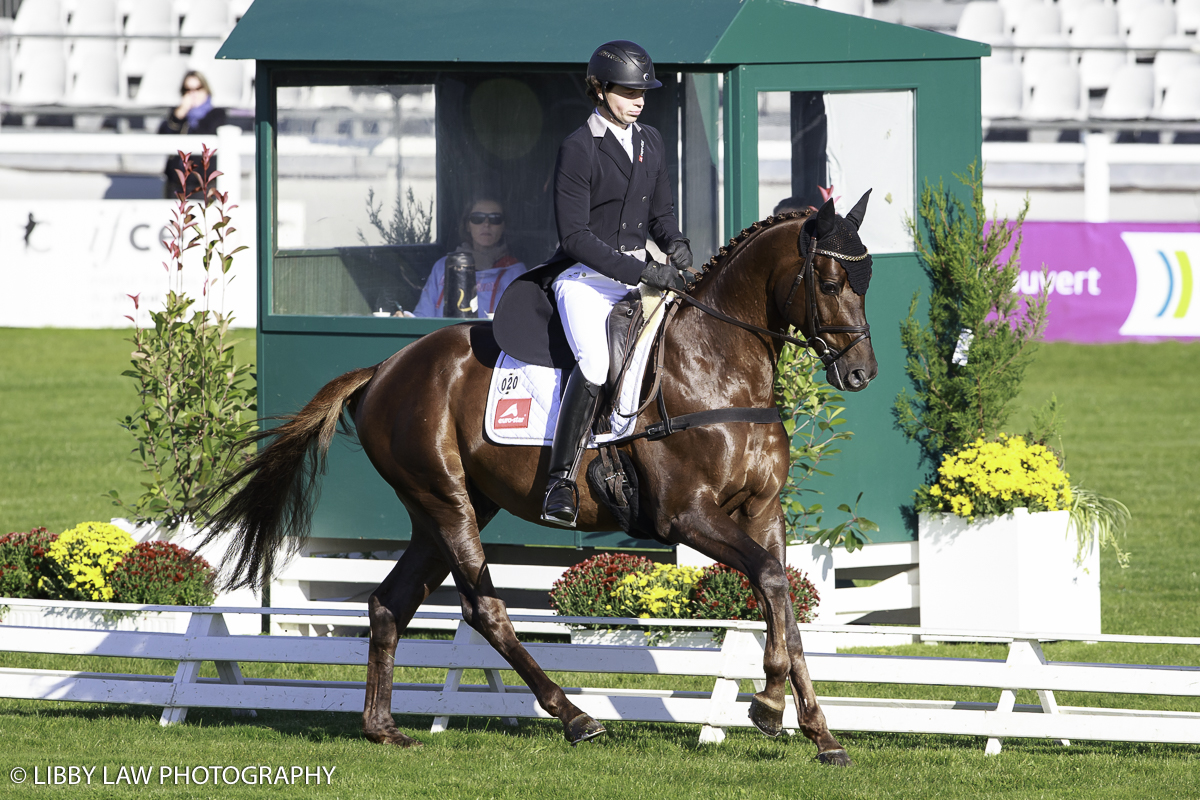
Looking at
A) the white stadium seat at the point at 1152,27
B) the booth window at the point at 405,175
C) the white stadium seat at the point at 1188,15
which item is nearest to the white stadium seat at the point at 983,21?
the white stadium seat at the point at 1152,27

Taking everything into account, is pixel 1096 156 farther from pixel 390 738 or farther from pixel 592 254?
pixel 390 738

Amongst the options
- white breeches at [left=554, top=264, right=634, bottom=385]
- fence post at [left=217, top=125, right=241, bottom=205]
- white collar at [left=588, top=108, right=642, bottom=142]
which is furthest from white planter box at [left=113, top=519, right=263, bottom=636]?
fence post at [left=217, top=125, right=241, bottom=205]

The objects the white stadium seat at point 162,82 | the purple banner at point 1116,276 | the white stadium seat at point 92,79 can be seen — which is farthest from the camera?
the white stadium seat at point 92,79

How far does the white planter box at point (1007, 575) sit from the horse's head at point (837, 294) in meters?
3.48

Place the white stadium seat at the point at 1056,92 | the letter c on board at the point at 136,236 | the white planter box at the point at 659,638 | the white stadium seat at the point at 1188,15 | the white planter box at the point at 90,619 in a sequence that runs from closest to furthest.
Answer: the white planter box at the point at 659,638, the white planter box at the point at 90,619, the letter c on board at the point at 136,236, the white stadium seat at the point at 1056,92, the white stadium seat at the point at 1188,15

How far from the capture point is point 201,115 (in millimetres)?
20656

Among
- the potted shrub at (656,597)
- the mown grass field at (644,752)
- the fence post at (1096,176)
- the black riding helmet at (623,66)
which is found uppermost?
the fence post at (1096,176)

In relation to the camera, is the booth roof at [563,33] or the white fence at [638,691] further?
the booth roof at [563,33]

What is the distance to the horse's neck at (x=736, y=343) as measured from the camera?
18.4 ft

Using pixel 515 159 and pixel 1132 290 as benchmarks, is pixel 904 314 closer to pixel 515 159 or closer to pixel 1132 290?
pixel 515 159

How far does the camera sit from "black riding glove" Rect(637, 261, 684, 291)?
557 centimetres

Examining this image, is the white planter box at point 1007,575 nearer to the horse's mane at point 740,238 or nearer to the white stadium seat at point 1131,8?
the horse's mane at point 740,238

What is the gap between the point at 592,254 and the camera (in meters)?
5.65

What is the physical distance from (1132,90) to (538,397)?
Result: 2342 centimetres
